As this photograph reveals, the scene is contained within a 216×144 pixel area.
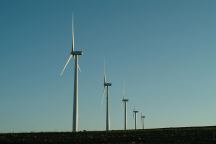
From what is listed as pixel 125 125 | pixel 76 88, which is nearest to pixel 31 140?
pixel 76 88

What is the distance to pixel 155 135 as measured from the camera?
187ft

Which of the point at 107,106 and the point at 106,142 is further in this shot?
the point at 107,106

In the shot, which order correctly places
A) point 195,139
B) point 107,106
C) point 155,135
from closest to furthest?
point 195,139, point 155,135, point 107,106

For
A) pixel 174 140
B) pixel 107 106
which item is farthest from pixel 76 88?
pixel 174 140

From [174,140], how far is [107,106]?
57.7 meters

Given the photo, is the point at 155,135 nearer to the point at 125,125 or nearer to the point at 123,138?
the point at 123,138

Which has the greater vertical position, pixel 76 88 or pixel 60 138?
pixel 76 88

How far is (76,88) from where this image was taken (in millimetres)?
85750

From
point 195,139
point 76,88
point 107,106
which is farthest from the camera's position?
point 107,106

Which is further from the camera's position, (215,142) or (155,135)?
(155,135)

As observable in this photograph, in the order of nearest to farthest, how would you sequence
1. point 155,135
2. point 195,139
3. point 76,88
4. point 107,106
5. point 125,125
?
point 195,139
point 155,135
point 76,88
point 107,106
point 125,125

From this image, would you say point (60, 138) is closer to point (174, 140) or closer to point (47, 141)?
point (47, 141)

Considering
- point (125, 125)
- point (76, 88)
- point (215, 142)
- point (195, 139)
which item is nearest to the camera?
point (215, 142)

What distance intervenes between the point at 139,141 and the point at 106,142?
3275 mm
